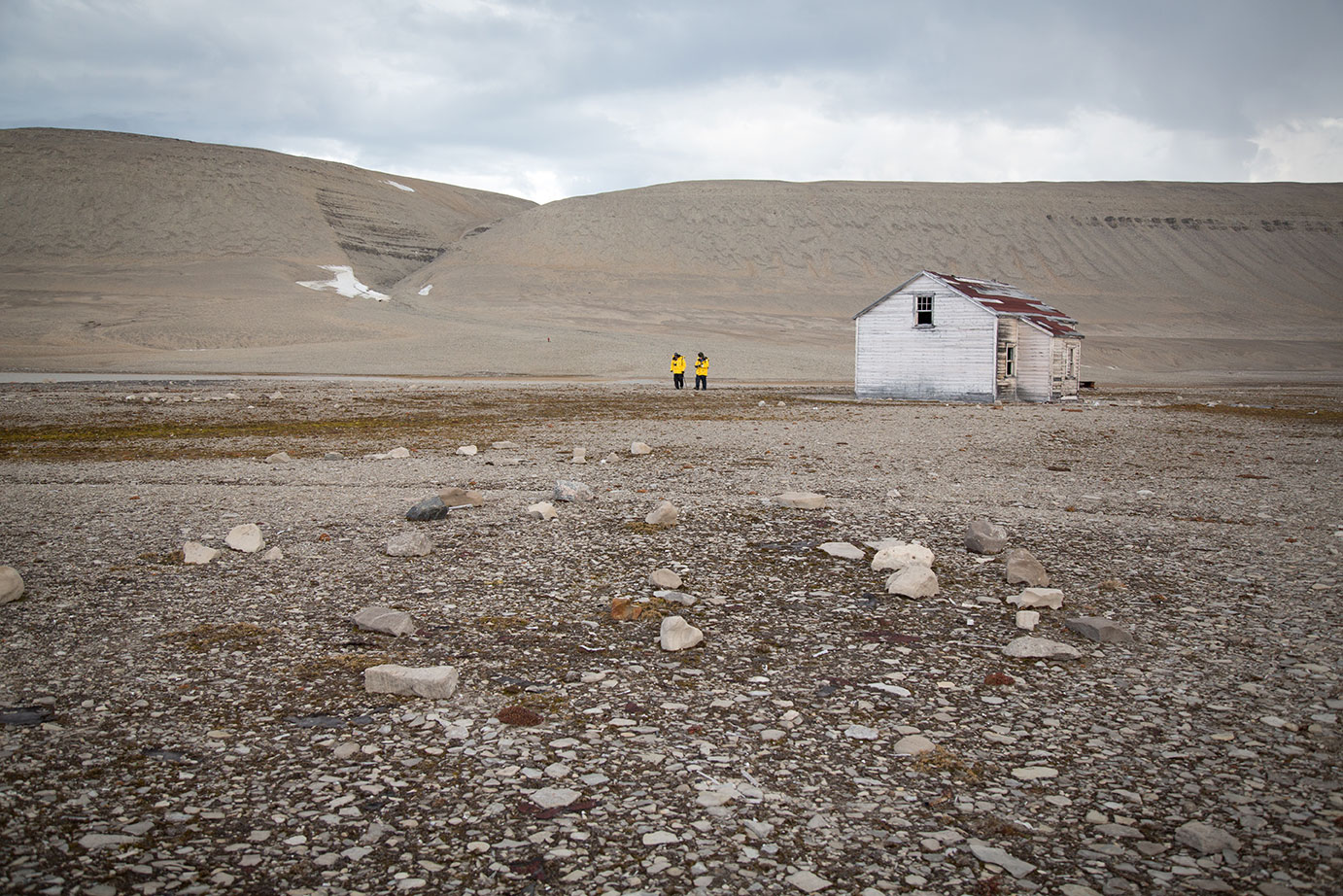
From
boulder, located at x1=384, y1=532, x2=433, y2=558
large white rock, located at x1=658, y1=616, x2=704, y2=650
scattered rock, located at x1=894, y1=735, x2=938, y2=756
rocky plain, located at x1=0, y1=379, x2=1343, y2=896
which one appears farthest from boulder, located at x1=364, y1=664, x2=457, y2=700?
boulder, located at x1=384, y1=532, x2=433, y2=558

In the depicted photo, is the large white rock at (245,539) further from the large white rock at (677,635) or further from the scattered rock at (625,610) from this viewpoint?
the large white rock at (677,635)

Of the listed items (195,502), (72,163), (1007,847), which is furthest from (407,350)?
(72,163)

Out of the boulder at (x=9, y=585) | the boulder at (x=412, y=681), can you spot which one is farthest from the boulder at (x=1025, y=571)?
the boulder at (x=9, y=585)

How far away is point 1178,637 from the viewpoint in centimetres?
555

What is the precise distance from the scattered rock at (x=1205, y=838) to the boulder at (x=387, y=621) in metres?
4.38

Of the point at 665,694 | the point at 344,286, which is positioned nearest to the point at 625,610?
the point at 665,694

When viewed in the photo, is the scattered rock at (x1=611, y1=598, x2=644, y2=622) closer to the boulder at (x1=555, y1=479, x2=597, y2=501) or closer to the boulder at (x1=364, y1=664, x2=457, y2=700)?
the boulder at (x1=364, y1=664, x2=457, y2=700)

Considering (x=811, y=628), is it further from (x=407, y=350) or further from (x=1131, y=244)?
(x=1131, y=244)

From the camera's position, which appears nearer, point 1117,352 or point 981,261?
point 1117,352

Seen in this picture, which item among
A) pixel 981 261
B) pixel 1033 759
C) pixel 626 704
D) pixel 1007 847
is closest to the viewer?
pixel 1007 847

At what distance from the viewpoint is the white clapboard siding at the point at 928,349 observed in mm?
33250

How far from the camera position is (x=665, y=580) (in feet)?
21.9

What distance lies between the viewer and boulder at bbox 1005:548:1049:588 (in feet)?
21.8

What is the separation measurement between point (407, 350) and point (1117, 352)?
53.6m
